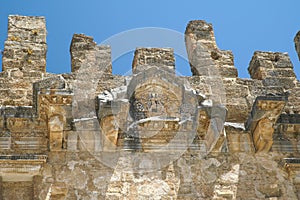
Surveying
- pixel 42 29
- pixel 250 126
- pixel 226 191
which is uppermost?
pixel 42 29

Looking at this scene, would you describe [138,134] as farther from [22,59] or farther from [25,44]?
[25,44]

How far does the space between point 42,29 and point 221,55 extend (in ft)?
9.32

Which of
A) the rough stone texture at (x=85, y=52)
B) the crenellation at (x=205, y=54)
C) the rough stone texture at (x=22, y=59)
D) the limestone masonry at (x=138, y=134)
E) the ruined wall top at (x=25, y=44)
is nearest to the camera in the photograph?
the limestone masonry at (x=138, y=134)

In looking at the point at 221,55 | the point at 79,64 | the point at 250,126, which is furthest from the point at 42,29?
the point at 250,126

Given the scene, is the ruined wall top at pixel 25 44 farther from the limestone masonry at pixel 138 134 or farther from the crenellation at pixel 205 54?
the crenellation at pixel 205 54

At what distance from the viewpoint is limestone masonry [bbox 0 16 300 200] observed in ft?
26.4

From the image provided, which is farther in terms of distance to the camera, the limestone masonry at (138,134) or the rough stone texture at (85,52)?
the rough stone texture at (85,52)

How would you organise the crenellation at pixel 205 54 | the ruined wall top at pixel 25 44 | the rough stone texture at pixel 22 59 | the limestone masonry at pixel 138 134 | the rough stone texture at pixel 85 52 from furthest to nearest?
the crenellation at pixel 205 54, the rough stone texture at pixel 85 52, the ruined wall top at pixel 25 44, the rough stone texture at pixel 22 59, the limestone masonry at pixel 138 134

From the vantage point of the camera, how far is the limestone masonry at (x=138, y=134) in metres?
8.04

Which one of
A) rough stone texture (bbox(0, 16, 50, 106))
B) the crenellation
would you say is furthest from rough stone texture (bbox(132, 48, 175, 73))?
rough stone texture (bbox(0, 16, 50, 106))

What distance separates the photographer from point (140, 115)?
886 cm

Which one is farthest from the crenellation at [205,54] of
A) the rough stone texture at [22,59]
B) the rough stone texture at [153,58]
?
the rough stone texture at [22,59]

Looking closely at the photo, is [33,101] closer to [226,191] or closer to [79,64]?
[79,64]

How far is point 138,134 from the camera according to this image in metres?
8.49
